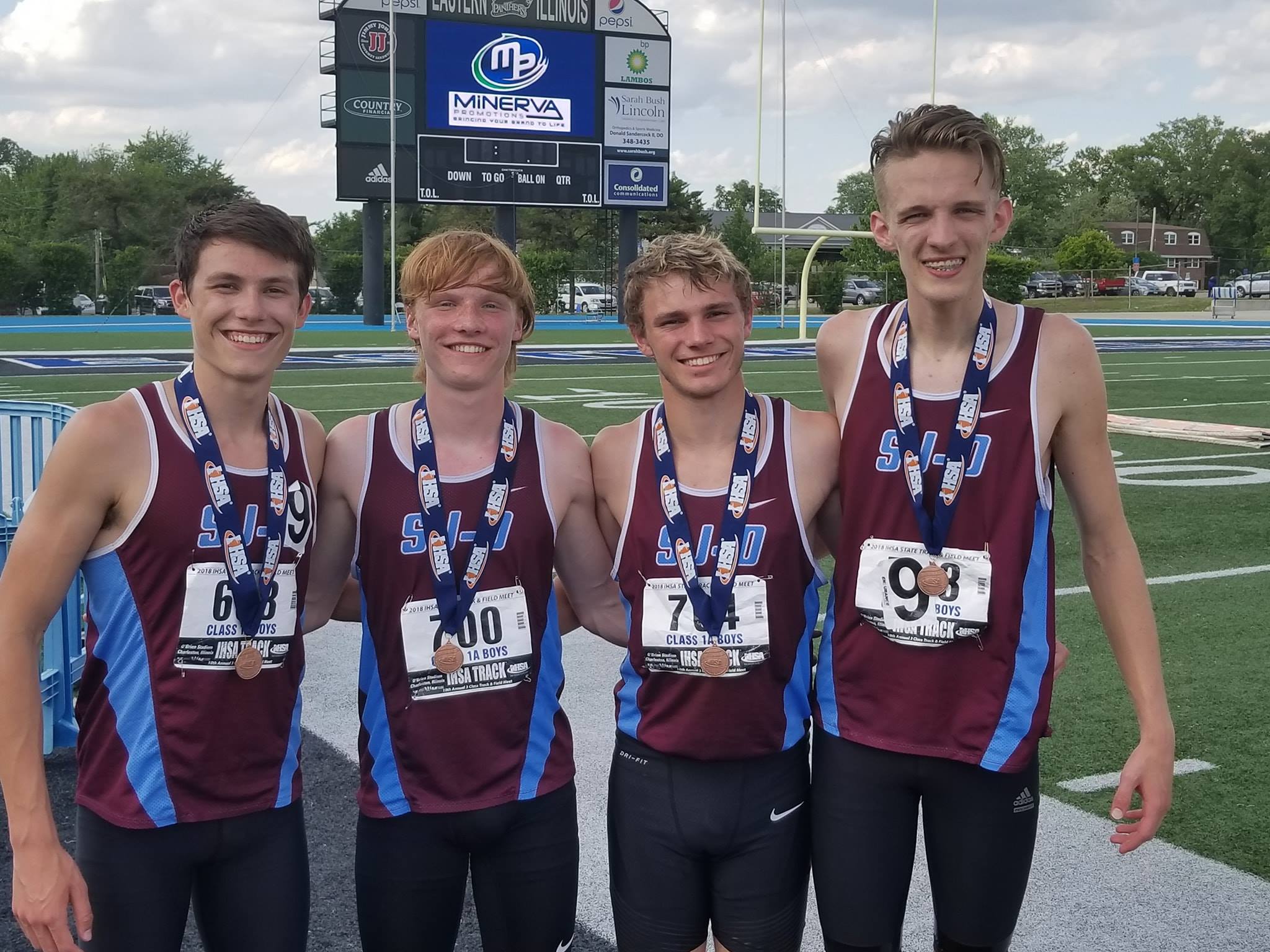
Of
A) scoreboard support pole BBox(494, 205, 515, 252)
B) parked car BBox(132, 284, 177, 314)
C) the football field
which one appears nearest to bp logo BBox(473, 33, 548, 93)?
scoreboard support pole BBox(494, 205, 515, 252)

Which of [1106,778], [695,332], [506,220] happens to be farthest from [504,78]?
[695,332]

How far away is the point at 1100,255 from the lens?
5738 centimetres

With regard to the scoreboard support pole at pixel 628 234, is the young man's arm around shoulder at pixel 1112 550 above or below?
below

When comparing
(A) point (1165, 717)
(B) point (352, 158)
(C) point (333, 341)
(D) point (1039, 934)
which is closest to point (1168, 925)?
(D) point (1039, 934)

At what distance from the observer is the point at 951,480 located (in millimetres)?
2451

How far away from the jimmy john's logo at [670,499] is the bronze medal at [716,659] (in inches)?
10.7

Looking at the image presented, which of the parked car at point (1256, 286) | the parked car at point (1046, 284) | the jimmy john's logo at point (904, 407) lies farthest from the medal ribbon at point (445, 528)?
the parked car at point (1046, 284)

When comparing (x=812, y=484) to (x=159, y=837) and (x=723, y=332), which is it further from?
(x=159, y=837)

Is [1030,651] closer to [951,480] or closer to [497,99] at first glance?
[951,480]

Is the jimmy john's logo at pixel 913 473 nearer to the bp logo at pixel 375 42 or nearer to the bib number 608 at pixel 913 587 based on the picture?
the bib number 608 at pixel 913 587

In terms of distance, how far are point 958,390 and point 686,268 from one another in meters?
0.60

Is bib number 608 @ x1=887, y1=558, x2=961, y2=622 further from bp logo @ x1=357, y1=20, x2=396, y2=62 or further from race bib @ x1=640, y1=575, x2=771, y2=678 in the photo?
bp logo @ x1=357, y1=20, x2=396, y2=62

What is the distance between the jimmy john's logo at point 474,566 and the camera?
8.09 feet

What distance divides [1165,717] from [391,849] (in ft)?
5.11
